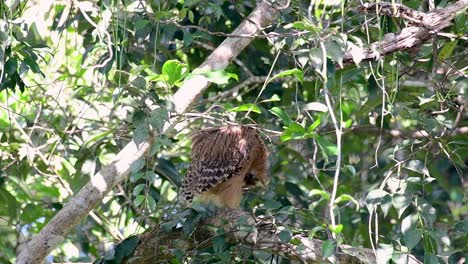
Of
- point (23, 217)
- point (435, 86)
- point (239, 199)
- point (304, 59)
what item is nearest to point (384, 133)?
point (239, 199)

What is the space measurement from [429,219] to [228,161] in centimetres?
152

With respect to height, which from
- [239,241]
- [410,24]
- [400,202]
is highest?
[410,24]

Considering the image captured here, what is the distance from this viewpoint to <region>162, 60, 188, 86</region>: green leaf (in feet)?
10.9

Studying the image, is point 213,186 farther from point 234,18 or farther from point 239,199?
point 234,18

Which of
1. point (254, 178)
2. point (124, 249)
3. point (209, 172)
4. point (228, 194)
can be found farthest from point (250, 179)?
point (124, 249)

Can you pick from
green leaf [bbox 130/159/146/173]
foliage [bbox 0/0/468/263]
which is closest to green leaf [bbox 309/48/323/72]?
foliage [bbox 0/0/468/263]

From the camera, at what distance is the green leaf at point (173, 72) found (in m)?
3.32

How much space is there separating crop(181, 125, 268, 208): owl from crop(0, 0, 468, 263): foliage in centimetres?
12

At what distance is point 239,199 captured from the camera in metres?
4.84

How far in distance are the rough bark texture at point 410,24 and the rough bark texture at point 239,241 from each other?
28.0 inches

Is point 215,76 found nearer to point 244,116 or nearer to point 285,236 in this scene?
point 244,116

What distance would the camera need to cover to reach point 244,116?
3.66 m

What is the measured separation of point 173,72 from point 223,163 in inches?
57.9

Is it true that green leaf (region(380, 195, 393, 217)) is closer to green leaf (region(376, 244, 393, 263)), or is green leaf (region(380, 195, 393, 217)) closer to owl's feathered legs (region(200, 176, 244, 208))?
green leaf (region(376, 244, 393, 263))
